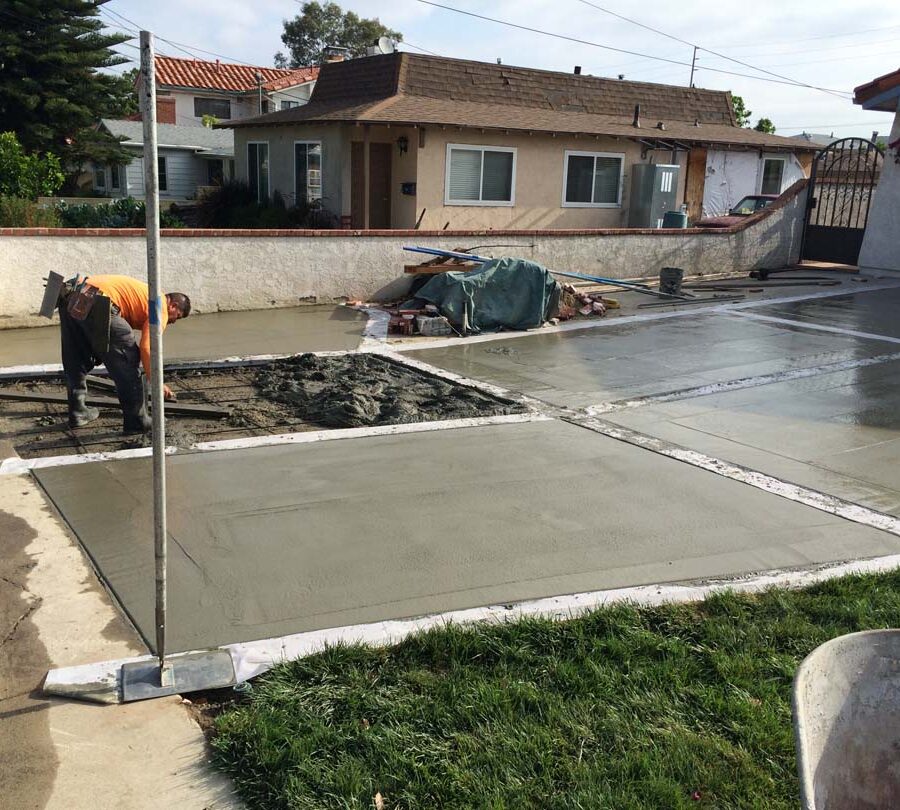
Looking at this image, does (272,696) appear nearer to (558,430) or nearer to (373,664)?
(373,664)

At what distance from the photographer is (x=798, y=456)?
7.61 metres

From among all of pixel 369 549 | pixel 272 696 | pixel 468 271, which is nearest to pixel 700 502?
pixel 369 549

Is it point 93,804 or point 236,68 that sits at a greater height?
point 236,68

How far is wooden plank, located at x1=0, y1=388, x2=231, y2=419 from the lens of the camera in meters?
8.38

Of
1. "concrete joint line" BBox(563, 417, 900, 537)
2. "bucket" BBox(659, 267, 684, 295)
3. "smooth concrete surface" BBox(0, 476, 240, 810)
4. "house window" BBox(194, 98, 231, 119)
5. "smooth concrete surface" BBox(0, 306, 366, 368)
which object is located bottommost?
"smooth concrete surface" BBox(0, 476, 240, 810)

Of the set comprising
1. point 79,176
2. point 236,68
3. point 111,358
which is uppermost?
point 236,68

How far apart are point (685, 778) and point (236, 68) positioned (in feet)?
162

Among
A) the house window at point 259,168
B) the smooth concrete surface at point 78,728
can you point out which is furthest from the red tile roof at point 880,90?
the smooth concrete surface at point 78,728

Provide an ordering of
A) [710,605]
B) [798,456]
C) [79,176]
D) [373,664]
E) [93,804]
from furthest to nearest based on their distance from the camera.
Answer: [79,176], [798,456], [710,605], [373,664], [93,804]

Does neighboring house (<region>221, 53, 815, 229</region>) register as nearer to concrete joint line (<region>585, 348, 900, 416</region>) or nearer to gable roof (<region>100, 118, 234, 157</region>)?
gable roof (<region>100, 118, 234, 157</region>)

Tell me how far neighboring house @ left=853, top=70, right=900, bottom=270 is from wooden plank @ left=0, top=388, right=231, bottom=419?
53.5 feet

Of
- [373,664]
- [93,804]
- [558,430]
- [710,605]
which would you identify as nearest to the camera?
[93,804]

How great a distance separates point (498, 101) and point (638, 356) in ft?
42.8

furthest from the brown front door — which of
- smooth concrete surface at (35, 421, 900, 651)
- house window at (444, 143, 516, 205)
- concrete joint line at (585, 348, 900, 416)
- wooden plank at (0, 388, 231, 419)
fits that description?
smooth concrete surface at (35, 421, 900, 651)
